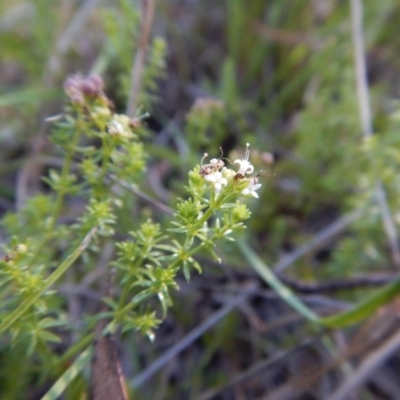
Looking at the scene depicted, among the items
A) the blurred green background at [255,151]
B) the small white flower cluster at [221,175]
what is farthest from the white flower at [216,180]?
the blurred green background at [255,151]

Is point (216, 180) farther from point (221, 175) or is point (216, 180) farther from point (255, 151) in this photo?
point (255, 151)

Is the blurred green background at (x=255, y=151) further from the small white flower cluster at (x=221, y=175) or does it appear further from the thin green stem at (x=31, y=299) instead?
the small white flower cluster at (x=221, y=175)

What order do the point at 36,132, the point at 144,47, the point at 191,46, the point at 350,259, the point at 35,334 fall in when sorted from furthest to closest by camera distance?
the point at 191,46
the point at 36,132
the point at 350,259
the point at 144,47
the point at 35,334

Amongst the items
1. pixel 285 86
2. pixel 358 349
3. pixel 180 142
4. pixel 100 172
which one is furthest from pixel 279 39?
pixel 100 172

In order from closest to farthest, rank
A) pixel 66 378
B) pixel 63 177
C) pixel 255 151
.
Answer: pixel 66 378
pixel 63 177
pixel 255 151

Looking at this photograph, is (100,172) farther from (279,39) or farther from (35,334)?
(279,39)

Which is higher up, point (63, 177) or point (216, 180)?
point (63, 177)

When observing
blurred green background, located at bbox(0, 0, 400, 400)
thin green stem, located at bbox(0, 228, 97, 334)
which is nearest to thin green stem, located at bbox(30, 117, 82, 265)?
thin green stem, located at bbox(0, 228, 97, 334)

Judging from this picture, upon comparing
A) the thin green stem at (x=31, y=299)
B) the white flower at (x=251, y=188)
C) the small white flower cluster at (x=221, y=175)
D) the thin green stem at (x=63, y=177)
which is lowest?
the white flower at (x=251, y=188)

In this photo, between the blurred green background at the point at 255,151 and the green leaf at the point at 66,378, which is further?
the blurred green background at the point at 255,151

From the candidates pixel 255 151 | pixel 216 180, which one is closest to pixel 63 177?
pixel 216 180

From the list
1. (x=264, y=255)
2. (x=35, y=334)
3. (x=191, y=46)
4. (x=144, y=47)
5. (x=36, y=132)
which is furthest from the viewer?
(x=191, y=46)
